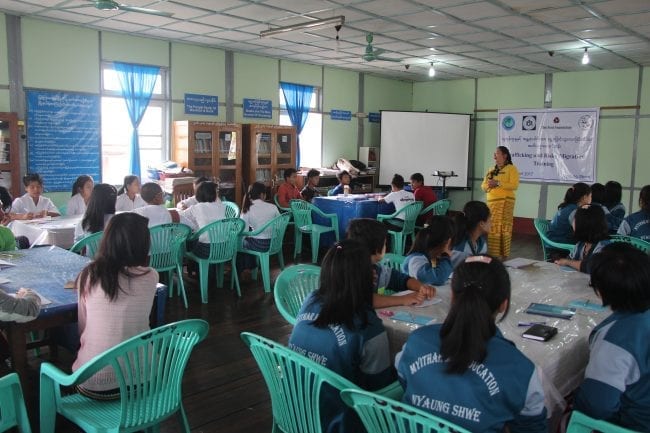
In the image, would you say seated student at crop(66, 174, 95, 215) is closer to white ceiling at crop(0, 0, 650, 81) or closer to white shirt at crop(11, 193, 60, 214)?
white shirt at crop(11, 193, 60, 214)

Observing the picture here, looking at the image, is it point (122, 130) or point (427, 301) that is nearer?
point (427, 301)

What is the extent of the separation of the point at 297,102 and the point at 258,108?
2.81ft

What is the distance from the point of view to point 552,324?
7.91ft

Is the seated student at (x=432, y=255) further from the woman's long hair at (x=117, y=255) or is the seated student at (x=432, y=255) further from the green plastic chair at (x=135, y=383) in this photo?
the woman's long hair at (x=117, y=255)

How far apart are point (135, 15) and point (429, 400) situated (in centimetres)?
577

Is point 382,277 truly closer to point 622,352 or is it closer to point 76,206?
point 622,352

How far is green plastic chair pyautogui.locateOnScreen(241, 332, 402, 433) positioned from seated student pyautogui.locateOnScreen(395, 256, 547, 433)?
27 centimetres

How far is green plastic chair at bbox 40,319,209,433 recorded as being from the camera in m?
1.99

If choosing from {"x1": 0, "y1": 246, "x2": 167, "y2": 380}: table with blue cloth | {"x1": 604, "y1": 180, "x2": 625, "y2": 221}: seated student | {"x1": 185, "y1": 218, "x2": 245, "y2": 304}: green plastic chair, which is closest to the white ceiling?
{"x1": 604, "y1": 180, "x2": 625, "y2": 221}: seated student

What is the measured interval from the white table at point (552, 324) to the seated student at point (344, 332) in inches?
11.1

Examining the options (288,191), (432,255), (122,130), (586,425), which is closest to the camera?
(586,425)

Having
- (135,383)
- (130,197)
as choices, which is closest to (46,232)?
(130,197)

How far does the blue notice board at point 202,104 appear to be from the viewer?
8.00 m

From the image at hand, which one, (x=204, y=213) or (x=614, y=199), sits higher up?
(x=614, y=199)
